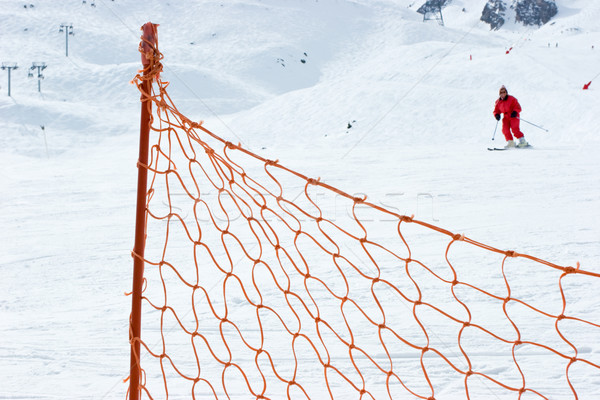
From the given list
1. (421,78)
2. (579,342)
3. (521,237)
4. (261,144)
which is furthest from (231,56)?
(579,342)

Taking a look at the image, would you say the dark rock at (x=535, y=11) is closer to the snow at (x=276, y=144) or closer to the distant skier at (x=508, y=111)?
the snow at (x=276, y=144)

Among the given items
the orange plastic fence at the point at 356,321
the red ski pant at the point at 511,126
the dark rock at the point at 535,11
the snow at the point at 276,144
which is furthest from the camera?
the dark rock at the point at 535,11

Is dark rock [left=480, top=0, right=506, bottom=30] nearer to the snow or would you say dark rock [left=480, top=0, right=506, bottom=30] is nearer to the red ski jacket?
the snow

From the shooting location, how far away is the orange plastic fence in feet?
8.93

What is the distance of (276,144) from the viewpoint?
1478 centimetres

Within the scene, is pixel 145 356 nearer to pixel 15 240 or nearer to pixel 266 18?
pixel 15 240

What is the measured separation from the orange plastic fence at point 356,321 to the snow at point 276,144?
55 millimetres

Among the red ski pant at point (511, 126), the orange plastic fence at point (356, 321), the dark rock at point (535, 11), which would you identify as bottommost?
the orange plastic fence at point (356, 321)

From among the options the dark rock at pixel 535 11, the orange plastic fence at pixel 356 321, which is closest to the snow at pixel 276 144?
the orange plastic fence at pixel 356 321

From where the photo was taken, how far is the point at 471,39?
36.5 meters

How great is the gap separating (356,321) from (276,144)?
11.2 m

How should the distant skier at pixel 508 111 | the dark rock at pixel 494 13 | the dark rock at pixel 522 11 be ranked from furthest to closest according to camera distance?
the dark rock at pixel 494 13, the dark rock at pixel 522 11, the distant skier at pixel 508 111

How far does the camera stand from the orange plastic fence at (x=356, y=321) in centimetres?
272

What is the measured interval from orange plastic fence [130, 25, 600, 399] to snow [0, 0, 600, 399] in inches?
2.2
